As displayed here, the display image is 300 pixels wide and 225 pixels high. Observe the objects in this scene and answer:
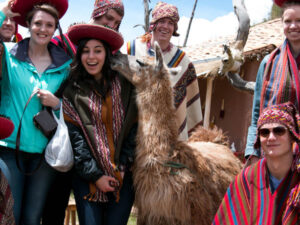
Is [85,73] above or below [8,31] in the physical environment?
below

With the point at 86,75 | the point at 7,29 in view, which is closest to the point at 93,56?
the point at 86,75

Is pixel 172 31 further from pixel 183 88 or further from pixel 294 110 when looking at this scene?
pixel 294 110

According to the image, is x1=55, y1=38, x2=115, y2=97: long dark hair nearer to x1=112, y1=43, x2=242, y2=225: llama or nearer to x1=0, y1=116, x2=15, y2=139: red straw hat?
x1=112, y1=43, x2=242, y2=225: llama

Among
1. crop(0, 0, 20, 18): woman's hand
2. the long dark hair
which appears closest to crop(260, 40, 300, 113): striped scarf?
the long dark hair

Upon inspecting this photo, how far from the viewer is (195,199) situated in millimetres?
3043

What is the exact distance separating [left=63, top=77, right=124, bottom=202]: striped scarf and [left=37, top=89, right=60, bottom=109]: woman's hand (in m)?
0.08

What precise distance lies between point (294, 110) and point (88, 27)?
1.64 meters

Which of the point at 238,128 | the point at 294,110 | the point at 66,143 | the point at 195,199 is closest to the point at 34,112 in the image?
the point at 66,143

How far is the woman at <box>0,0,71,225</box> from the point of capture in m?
2.85

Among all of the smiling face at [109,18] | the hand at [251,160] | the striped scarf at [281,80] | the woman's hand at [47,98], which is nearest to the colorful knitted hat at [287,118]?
the striped scarf at [281,80]

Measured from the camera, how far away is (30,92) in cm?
291

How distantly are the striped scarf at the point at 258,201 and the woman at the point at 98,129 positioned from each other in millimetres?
812

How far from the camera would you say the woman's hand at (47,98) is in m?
2.88

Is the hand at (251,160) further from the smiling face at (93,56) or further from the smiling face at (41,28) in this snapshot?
the smiling face at (41,28)
